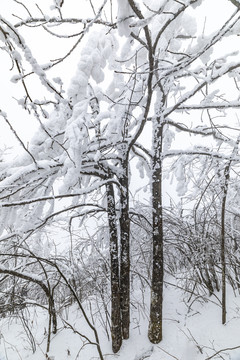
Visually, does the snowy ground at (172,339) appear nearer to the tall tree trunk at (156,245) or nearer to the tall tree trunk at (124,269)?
the tall tree trunk at (156,245)

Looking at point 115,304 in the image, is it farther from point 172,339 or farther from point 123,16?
point 123,16

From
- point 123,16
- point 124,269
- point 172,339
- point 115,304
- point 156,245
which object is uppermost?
point 123,16

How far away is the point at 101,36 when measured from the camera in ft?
8.66

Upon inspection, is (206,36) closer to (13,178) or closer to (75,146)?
(75,146)

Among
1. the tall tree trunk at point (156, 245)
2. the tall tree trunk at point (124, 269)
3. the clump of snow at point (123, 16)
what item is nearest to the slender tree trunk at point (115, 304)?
the tall tree trunk at point (124, 269)

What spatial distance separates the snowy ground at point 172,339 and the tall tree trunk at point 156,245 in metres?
0.28

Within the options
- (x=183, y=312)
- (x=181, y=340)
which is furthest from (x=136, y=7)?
(x=183, y=312)

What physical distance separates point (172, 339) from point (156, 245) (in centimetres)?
156

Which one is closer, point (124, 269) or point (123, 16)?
point (123, 16)

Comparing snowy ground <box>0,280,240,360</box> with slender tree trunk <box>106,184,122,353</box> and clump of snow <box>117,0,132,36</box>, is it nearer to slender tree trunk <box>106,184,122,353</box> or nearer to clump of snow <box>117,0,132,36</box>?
slender tree trunk <box>106,184,122,353</box>

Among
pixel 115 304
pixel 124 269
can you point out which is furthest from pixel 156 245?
pixel 115 304

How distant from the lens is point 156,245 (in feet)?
13.3

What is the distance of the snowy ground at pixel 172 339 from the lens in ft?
11.3

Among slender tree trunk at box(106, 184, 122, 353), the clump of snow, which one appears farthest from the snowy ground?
the clump of snow
